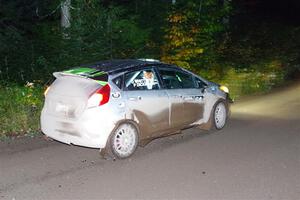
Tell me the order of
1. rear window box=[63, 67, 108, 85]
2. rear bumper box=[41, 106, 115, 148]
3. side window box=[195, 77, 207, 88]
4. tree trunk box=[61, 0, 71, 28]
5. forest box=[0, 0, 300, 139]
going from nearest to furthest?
rear bumper box=[41, 106, 115, 148], rear window box=[63, 67, 108, 85], side window box=[195, 77, 207, 88], forest box=[0, 0, 300, 139], tree trunk box=[61, 0, 71, 28]

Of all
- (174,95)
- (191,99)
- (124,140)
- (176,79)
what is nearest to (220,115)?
(191,99)

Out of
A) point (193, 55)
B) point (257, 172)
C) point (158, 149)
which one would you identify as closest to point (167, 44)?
point (193, 55)

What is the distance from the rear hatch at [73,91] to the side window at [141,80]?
464mm

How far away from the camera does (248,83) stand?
1675 cm

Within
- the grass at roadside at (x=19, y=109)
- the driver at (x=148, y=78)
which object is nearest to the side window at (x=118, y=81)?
the driver at (x=148, y=78)

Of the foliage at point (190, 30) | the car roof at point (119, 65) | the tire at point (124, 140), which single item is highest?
the foliage at point (190, 30)

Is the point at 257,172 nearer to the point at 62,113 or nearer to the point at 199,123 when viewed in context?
the point at 199,123

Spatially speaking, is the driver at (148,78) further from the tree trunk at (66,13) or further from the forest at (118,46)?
the tree trunk at (66,13)

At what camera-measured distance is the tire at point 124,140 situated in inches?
308

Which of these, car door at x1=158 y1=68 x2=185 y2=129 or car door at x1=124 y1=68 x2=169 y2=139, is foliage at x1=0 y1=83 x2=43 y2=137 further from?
car door at x1=158 y1=68 x2=185 y2=129

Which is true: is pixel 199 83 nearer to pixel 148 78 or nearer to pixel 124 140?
pixel 148 78

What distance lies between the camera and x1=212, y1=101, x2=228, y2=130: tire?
10125mm

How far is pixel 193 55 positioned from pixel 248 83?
8.83ft

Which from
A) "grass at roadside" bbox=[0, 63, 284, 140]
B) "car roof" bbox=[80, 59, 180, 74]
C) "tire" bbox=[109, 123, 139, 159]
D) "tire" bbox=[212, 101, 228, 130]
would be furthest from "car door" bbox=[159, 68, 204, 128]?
"grass at roadside" bbox=[0, 63, 284, 140]
